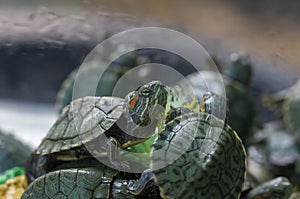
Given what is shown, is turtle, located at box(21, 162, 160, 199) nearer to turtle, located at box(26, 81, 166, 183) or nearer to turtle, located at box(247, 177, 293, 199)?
turtle, located at box(26, 81, 166, 183)

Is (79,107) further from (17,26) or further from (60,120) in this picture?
(17,26)

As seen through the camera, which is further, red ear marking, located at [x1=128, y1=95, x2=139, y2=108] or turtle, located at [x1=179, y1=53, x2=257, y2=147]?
turtle, located at [x1=179, y1=53, x2=257, y2=147]

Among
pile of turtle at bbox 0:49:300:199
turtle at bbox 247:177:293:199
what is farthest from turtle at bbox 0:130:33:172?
turtle at bbox 247:177:293:199

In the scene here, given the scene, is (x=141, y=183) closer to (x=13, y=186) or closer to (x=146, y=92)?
(x=146, y=92)

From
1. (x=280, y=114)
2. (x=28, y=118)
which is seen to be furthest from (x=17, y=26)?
(x=280, y=114)

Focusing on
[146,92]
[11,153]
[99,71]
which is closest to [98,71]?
[99,71]

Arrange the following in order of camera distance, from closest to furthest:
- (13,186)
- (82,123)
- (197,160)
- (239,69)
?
(197,160)
(82,123)
(13,186)
(239,69)

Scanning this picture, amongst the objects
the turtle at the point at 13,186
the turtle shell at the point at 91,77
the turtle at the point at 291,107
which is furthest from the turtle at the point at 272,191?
the turtle at the point at 291,107
